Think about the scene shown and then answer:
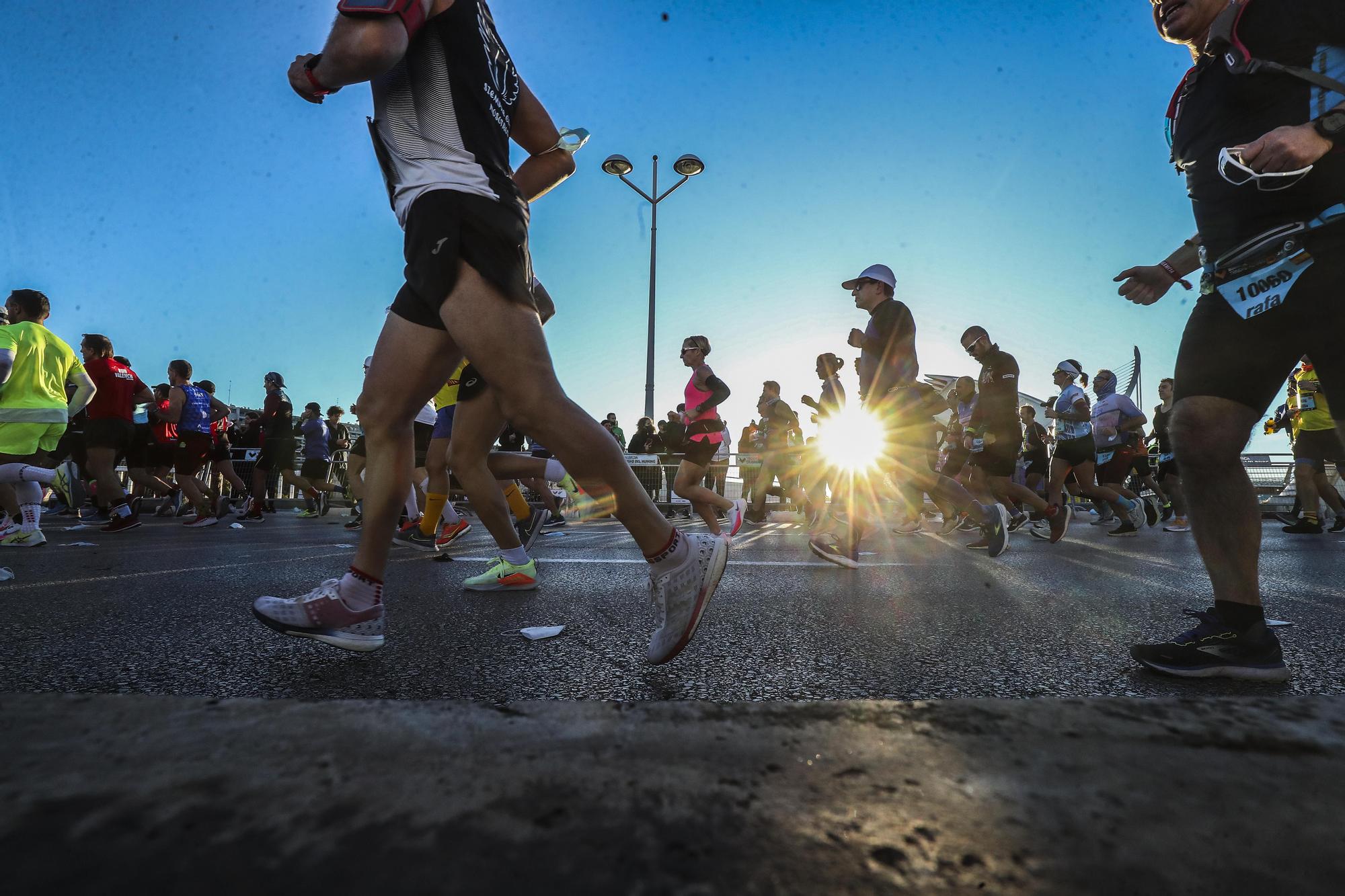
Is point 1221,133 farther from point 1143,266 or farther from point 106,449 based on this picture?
point 106,449

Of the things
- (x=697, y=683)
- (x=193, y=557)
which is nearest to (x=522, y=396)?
(x=697, y=683)

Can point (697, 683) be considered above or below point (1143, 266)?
below

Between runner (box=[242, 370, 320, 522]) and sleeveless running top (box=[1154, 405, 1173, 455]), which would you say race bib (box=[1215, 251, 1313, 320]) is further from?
runner (box=[242, 370, 320, 522])

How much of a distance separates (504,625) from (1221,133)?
2476 mm

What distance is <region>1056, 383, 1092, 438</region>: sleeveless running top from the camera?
8.00 meters

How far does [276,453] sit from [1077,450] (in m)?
10.7

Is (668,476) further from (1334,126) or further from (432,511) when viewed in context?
(1334,126)

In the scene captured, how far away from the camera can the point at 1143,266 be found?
7.47ft

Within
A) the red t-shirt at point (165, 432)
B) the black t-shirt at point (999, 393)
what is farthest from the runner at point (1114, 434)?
the red t-shirt at point (165, 432)

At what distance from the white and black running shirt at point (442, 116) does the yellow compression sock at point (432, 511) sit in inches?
135

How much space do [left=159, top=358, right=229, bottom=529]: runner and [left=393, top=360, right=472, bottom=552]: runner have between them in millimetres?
4641

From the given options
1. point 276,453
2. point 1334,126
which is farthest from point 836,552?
point 276,453

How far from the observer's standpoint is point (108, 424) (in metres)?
7.19

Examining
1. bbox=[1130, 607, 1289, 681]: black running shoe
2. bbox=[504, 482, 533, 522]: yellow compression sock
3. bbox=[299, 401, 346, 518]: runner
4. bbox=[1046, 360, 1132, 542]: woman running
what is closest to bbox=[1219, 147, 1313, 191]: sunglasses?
bbox=[1130, 607, 1289, 681]: black running shoe
